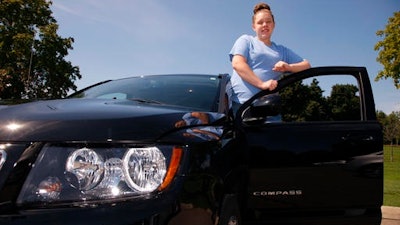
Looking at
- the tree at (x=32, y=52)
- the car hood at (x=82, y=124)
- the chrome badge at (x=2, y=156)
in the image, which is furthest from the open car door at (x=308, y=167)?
the tree at (x=32, y=52)

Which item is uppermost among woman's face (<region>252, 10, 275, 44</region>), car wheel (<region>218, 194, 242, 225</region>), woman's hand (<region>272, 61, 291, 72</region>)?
woman's face (<region>252, 10, 275, 44</region>)

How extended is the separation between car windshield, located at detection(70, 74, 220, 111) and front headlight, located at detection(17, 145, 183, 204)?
94 centimetres

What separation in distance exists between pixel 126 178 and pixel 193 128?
1.30 ft

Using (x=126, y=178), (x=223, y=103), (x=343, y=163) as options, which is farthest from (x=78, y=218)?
(x=343, y=163)

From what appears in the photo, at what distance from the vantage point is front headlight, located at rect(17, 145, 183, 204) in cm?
144

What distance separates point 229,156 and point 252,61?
1.45 m

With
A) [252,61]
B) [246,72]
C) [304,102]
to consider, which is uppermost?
[252,61]

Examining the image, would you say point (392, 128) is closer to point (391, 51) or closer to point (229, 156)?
point (391, 51)

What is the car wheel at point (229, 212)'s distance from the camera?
1821mm

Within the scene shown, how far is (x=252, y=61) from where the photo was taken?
3373 mm

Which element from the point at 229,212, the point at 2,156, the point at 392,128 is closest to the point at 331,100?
the point at 229,212

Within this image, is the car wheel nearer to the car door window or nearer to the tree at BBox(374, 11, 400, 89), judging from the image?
the car door window

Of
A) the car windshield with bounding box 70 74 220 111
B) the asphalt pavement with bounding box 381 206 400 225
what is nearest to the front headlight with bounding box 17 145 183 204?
the car windshield with bounding box 70 74 220 111

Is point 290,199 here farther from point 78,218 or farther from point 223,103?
point 78,218
